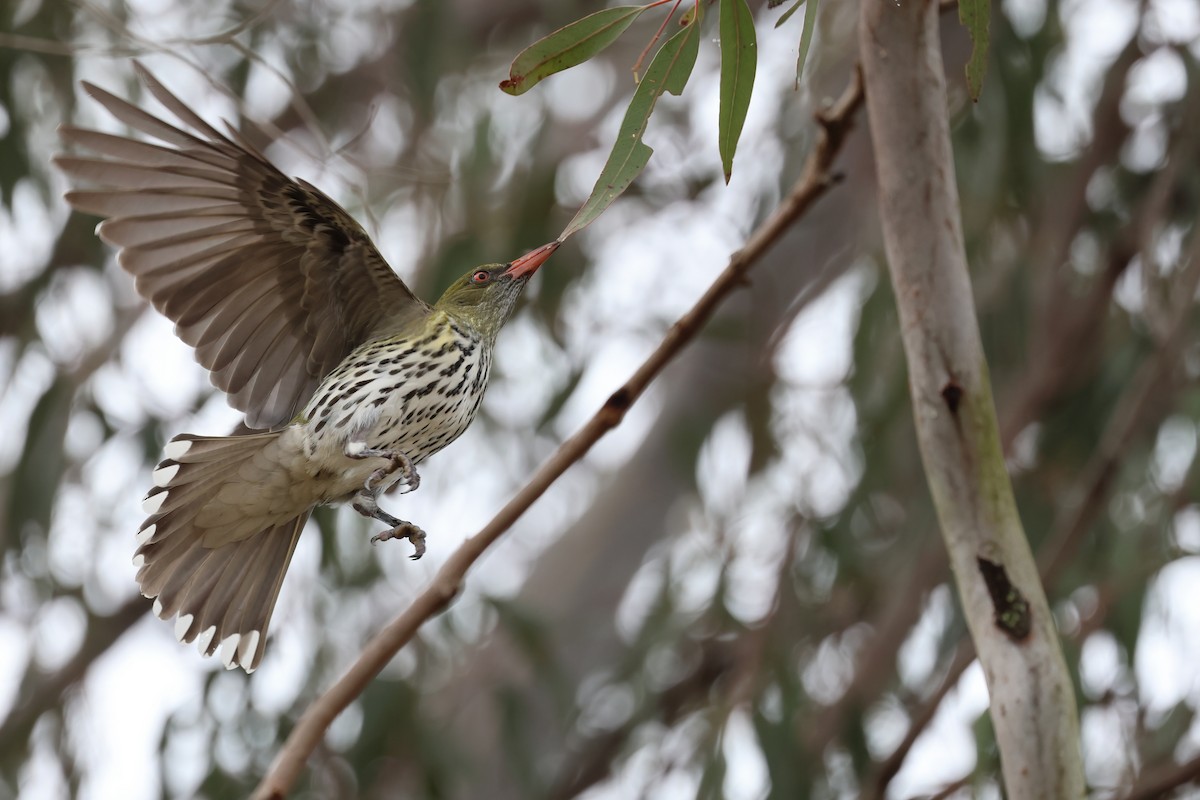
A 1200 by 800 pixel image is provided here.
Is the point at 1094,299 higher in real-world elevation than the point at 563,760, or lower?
higher

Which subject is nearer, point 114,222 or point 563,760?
point 114,222

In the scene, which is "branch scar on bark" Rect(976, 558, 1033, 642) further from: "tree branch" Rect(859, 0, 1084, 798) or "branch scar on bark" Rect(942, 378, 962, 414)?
"branch scar on bark" Rect(942, 378, 962, 414)

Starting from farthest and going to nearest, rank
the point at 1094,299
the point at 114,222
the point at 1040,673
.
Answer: the point at 1094,299 < the point at 114,222 < the point at 1040,673

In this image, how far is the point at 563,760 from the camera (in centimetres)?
402

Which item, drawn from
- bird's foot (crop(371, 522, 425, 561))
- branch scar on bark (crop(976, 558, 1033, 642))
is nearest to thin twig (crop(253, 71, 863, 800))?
bird's foot (crop(371, 522, 425, 561))

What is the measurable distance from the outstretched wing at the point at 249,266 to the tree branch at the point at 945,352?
764mm

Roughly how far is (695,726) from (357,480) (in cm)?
232

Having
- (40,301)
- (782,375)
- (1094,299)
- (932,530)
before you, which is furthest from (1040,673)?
(40,301)

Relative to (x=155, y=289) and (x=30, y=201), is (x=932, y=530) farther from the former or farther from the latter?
(x=30, y=201)

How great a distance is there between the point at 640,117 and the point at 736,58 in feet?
0.39

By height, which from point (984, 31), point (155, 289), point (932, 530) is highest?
point (932, 530)

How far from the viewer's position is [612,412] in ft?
5.73

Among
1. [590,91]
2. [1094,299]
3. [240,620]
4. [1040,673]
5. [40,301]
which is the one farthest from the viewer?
[590,91]

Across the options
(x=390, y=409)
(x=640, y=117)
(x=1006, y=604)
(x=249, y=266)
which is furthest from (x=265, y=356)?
(x=1006, y=604)
